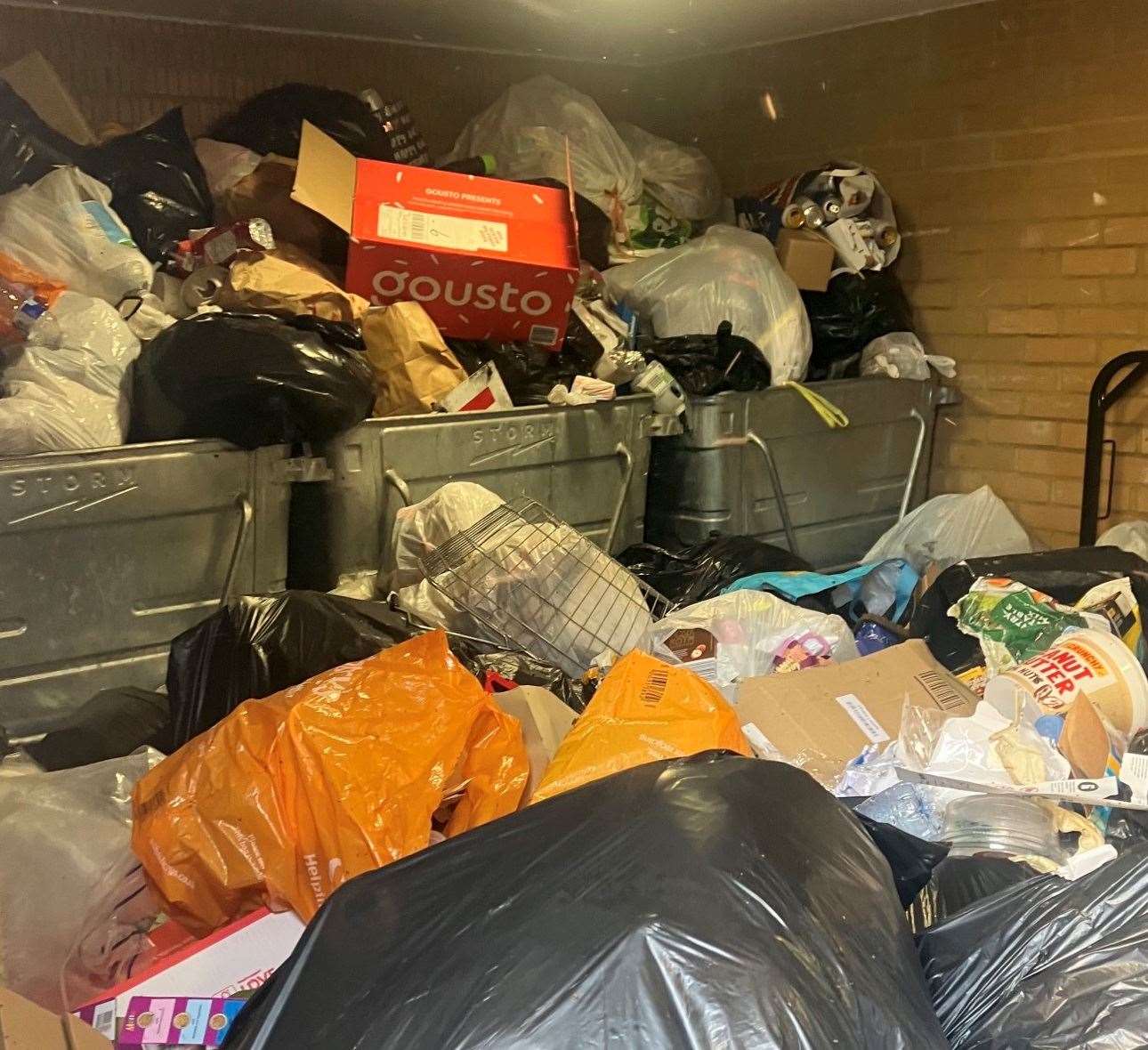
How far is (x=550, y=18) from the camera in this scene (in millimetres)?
3168

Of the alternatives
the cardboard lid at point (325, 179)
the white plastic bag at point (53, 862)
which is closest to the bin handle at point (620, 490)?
the cardboard lid at point (325, 179)

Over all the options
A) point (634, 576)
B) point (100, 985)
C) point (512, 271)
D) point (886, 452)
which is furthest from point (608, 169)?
point (100, 985)

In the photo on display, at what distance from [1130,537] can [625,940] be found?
233cm

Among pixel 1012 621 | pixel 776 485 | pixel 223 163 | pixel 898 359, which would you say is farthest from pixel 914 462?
pixel 223 163

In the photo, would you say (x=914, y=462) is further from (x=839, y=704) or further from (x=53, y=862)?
(x=53, y=862)

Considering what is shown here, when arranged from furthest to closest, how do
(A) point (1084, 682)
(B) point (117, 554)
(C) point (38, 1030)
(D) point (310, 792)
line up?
1. (B) point (117, 554)
2. (A) point (1084, 682)
3. (D) point (310, 792)
4. (C) point (38, 1030)

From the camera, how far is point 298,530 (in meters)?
2.25

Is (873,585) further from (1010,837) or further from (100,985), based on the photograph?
(100,985)

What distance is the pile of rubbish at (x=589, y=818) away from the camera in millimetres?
902

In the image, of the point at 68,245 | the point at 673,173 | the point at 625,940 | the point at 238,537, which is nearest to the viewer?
the point at 625,940

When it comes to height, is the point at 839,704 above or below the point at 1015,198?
below

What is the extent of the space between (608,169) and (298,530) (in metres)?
1.51

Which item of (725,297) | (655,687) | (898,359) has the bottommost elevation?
(655,687)

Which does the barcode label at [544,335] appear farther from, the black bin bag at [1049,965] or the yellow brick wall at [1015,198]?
the black bin bag at [1049,965]
